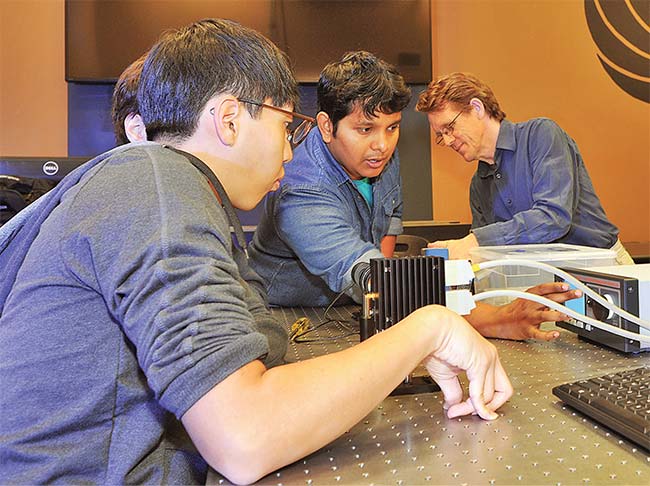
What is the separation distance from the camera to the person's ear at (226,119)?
0.77m

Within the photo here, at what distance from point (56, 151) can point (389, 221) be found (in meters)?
1.97

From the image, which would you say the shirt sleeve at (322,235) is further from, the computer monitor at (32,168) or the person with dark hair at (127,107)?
the computer monitor at (32,168)

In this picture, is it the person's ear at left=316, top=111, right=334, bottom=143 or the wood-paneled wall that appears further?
the wood-paneled wall

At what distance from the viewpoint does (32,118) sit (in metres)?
2.85

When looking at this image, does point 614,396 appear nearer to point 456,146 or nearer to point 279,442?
point 279,442

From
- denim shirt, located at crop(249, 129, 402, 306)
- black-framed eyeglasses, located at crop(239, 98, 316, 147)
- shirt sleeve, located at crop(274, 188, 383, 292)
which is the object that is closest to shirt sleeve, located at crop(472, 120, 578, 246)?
denim shirt, located at crop(249, 129, 402, 306)

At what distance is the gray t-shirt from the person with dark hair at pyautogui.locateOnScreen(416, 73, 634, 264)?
123cm

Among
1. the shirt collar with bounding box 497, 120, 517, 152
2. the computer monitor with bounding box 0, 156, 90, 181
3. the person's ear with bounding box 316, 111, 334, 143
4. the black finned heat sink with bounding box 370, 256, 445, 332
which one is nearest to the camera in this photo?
the black finned heat sink with bounding box 370, 256, 445, 332

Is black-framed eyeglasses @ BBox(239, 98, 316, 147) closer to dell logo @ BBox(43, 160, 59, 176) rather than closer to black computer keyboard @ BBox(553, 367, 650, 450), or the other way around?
black computer keyboard @ BBox(553, 367, 650, 450)

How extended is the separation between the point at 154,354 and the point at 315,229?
84 cm

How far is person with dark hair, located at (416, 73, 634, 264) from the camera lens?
192 cm

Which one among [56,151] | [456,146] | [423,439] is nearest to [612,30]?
[456,146]

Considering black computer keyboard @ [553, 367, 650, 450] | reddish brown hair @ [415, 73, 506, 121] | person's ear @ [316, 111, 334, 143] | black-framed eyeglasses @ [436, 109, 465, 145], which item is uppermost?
reddish brown hair @ [415, 73, 506, 121]

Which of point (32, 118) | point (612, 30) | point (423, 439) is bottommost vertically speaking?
point (423, 439)
